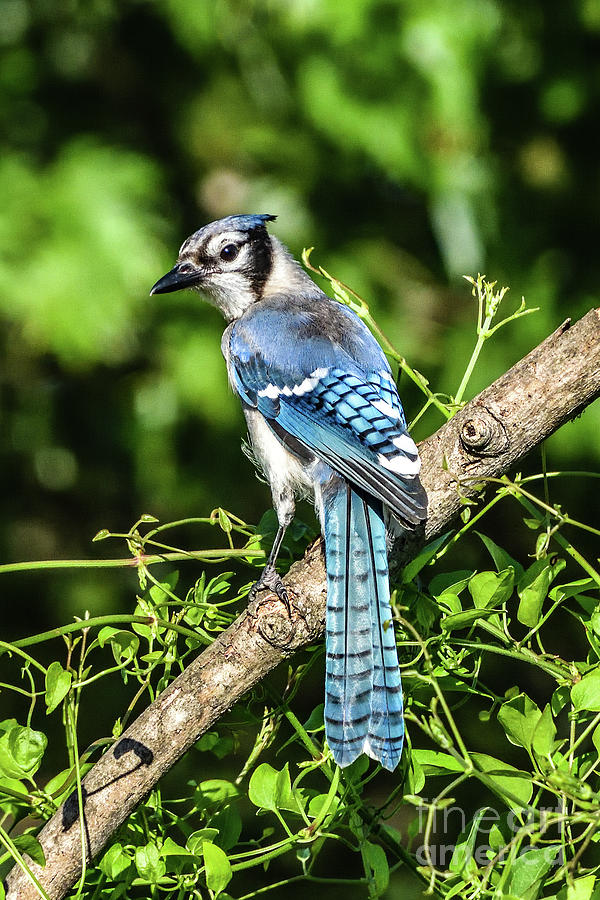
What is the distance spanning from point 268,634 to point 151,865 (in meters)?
0.31

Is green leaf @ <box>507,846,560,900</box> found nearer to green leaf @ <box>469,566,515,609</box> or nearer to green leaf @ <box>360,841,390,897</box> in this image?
green leaf @ <box>360,841,390,897</box>

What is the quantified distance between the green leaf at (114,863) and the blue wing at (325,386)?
61 cm

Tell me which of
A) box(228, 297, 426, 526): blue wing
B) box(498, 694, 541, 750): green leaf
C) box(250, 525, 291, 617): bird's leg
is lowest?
box(498, 694, 541, 750): green leaf

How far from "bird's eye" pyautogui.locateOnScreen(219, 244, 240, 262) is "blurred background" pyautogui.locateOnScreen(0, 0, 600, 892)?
25 cm

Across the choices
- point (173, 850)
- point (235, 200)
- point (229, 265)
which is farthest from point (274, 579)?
point (235, 200)

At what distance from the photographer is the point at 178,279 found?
101 inches

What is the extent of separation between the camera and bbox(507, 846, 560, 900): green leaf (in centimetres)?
110

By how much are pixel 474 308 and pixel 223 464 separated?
91 cm

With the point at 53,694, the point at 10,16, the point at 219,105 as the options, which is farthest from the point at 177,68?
the point at 53,694

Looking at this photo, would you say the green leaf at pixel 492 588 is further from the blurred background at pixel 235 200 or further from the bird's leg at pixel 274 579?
the blurred background at pixel 235 200

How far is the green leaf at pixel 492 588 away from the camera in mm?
1251

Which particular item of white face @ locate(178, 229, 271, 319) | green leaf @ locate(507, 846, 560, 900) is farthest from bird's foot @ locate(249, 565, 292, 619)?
white face @ locate(178, 229, 271, 319)

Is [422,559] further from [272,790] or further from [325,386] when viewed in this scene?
[325,386]

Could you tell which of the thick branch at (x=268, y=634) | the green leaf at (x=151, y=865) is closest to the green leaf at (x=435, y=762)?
the thick branch at (x=268, y=634)
